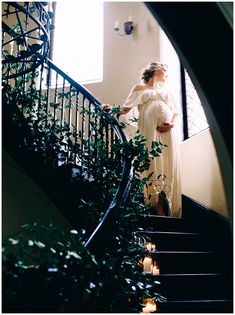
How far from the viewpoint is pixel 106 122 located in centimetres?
411

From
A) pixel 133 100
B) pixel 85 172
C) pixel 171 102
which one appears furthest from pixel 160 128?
pixel 85 172

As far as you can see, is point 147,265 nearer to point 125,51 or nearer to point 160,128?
point 160,128

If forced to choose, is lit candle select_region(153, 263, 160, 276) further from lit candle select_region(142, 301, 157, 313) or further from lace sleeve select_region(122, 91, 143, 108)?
lace sleeve select_region(122, 91, 143, 108)

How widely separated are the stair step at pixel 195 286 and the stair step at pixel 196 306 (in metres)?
0.15

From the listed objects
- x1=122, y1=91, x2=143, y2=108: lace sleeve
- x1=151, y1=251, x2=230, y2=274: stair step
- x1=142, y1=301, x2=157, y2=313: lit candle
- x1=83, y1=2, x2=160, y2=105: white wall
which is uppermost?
x1=83, y1=2, x2=160, y2=105: white wall

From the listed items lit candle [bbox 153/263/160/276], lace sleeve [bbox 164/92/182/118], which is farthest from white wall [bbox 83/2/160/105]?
lit candle [bbox 153/263/160/276]

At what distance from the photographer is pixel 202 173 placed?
229 inches

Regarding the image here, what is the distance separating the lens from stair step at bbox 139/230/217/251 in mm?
4230

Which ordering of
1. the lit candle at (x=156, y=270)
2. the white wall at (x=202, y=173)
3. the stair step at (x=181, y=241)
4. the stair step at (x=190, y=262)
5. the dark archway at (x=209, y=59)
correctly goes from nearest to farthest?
the dark archway at (x=209, y=59) → the lit candle at (x=156, y=270) → the stair step at (x=190, y=262) → the stair step at (x=181, y=241) → the white wall at (x=202, y=173)

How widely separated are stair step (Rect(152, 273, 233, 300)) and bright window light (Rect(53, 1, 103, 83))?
4.87m

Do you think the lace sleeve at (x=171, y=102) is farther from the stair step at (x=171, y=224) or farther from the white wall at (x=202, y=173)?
the stair step at (x=171, y=224)

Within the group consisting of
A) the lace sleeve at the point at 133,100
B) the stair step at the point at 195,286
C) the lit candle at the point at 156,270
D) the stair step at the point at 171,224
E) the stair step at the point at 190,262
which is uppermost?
the lace sleeve at the point at 133,100

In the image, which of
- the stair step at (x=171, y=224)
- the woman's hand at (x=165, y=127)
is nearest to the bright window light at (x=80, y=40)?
the woman's hand at (x=165, y=127)

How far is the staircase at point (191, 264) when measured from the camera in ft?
11.6
